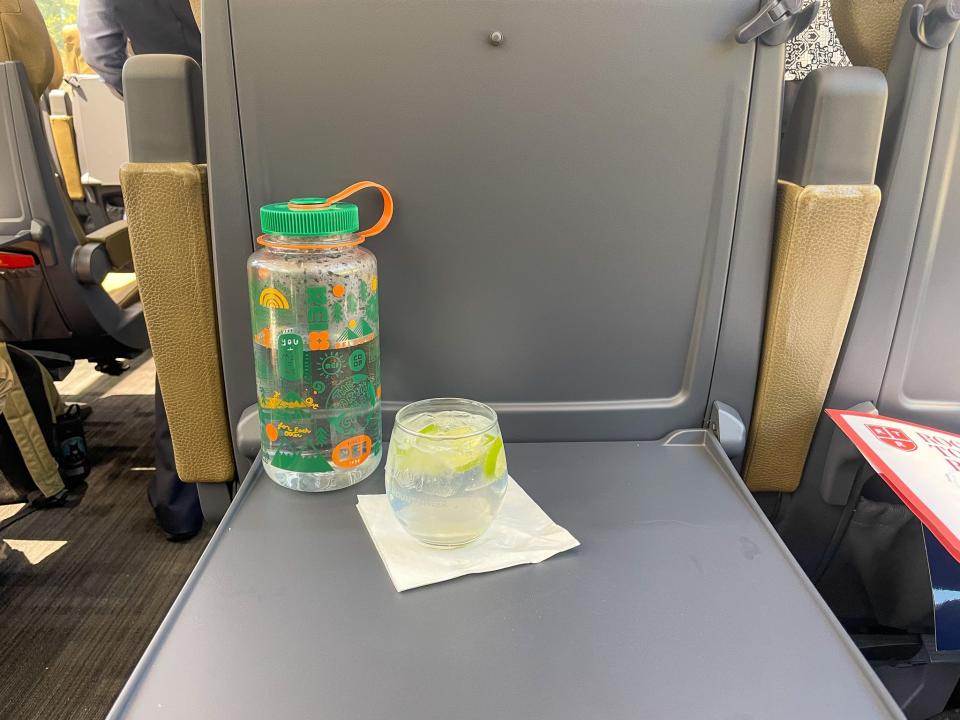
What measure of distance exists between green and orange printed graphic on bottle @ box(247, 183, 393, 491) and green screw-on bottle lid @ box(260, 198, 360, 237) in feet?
0.07

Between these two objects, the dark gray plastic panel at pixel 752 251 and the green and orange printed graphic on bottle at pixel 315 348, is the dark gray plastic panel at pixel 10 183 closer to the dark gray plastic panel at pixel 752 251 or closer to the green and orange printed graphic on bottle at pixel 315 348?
the green and orange printed graphic on bottle at pixel 315 348

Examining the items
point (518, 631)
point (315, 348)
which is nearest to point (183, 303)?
point (315, 348)

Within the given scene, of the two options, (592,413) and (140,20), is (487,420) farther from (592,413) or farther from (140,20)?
(140,20)

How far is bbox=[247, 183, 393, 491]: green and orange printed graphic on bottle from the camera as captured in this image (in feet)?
1.99

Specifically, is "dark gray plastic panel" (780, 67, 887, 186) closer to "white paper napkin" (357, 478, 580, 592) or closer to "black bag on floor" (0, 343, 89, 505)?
"white paper napkin" (357, 478, 580, 592)

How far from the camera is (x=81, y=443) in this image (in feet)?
5.47

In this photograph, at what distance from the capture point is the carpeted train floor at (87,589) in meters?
1.11

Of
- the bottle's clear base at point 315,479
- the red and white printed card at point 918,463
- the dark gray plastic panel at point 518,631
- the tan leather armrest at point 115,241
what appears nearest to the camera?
the dark gray plastic panel at point 518,631

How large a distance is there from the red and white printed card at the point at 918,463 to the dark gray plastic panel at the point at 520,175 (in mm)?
150

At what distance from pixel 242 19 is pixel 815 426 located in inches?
25.9

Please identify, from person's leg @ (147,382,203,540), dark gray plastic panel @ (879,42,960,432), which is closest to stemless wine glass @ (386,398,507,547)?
dark gray plastic panel @ (879,42,960,432)

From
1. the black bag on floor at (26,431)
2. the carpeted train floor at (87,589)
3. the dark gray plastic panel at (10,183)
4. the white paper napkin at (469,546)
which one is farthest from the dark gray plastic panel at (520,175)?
the dark gray plastic panel at (10,183)

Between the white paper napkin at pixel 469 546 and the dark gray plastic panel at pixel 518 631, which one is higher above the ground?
the white paper napkin at pixel 469 546

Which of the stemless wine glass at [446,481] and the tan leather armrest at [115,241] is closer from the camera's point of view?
the stemless wine glass at [446,481]
